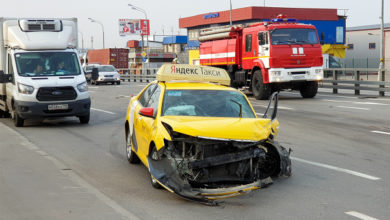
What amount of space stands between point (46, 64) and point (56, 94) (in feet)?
3.56

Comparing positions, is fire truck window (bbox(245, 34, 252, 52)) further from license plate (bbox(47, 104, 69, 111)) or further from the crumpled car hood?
the crumpled car hood

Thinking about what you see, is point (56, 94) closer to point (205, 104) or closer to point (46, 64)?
point (46, 64)

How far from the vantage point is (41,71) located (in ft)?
48.9

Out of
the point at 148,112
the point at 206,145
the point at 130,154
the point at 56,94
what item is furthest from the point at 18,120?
the point at 206,145

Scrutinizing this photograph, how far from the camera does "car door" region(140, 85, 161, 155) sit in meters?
7.28

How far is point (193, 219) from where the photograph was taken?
580cm

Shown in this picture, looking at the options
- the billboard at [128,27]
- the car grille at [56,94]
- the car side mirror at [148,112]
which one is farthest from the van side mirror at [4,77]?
the billboard at [128,27]

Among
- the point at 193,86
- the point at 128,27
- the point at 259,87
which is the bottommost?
the point at 259,87

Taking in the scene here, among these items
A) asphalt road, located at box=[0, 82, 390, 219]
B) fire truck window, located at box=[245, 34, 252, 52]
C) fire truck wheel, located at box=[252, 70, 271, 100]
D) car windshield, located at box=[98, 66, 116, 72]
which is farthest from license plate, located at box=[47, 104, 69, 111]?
car windshield, located at box=[98, 66, 116, 72]

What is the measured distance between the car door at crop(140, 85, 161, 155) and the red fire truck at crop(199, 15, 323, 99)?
13909mm

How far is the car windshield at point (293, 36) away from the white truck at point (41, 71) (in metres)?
8.50

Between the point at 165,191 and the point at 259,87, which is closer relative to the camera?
the point at 165,191

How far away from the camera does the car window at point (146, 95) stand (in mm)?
8552

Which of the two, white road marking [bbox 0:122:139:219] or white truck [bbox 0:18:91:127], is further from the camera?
white truck [bbox 0:18:91:127]
